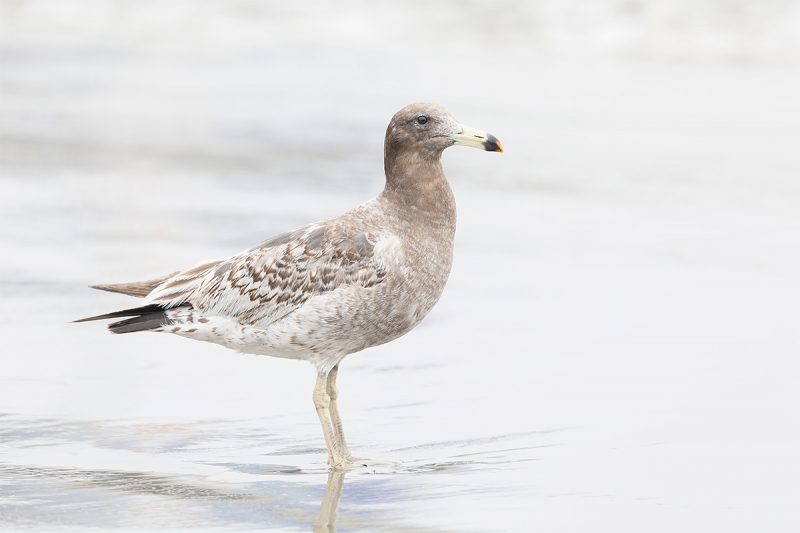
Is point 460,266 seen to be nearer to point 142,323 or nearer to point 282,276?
point 282,276

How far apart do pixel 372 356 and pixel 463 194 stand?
14.0 ft

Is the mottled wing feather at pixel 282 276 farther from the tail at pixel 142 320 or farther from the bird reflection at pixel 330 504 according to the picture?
the bird reflection at pixel 330 504

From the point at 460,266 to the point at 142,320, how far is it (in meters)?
3.44

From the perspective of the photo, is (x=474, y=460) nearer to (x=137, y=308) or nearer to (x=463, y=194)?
(x=137, y=308)

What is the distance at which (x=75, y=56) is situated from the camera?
18.5 meters

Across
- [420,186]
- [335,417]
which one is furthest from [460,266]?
[335,417]

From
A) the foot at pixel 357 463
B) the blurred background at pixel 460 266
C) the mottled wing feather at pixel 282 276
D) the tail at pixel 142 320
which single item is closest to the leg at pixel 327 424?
the foot at pixel 357 463

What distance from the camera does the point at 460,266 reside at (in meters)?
9.63

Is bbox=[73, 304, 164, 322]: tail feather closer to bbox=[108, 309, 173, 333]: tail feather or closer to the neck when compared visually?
bbox=[108, 309, 173, 333]: tail feather

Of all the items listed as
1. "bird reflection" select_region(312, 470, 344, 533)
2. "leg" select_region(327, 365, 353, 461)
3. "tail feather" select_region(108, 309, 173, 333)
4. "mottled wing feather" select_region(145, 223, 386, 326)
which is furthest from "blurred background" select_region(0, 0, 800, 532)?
"mottled wing feather" select_region(145, 223, 386, 326)

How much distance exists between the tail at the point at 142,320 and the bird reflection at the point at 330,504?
139 centimetres

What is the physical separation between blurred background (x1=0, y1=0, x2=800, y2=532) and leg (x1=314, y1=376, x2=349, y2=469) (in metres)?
0.11

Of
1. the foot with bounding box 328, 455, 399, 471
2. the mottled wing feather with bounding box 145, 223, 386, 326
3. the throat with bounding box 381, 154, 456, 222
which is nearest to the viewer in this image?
the foot with bounding box 328, 455, 399, 471

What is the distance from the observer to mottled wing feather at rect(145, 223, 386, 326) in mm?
6285
